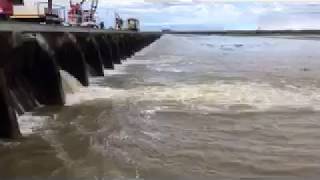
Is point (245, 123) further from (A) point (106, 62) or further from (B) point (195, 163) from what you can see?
(A) point (106, 62)

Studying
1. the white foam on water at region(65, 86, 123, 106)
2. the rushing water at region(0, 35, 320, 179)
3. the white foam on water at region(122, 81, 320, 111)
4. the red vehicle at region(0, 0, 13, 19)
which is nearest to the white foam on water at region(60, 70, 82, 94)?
Answer: the rushing water at region(0, 35, 320, 179)

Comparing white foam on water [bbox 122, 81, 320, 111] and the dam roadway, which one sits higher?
the dam roadway

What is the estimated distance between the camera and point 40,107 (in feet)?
45.6

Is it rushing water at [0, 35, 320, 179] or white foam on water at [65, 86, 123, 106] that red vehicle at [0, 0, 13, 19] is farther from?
white foam on water at [65, 86, 123, 106]

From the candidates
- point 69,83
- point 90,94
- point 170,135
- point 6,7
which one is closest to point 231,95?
point 90,94

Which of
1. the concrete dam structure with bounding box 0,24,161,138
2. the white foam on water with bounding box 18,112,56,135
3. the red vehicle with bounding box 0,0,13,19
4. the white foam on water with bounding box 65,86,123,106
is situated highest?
the red vehicle with bounding box 0,0,13,19

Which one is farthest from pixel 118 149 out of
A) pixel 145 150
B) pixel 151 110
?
pixel 151 110

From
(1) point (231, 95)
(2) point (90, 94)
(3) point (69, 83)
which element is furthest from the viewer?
(3) point (69, 83)

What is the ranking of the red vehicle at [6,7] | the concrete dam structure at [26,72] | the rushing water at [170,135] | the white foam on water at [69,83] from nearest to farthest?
the rushing water at [170,135], the concrete dam structure at [26,72], the white foam on water at [69,83], the red vehicle at [6,7]

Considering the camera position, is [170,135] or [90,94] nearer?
[170,135]

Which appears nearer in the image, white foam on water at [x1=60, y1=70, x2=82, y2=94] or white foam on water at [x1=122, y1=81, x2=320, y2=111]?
white foam on water at [x1=122, y1=81, x2=320, y2=111]

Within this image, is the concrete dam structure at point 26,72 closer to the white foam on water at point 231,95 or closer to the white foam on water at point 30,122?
the white foam on water at point 30,122

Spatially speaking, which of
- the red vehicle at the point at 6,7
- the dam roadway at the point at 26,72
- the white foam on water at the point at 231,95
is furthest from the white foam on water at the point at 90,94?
the red vehicle at the point at 6,7

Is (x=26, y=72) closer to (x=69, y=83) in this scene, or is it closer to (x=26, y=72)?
(x=26, y=72)
